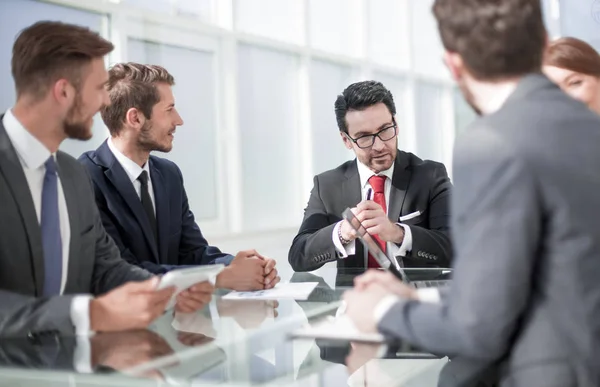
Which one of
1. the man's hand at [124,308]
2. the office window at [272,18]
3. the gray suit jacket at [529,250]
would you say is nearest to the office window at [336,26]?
the office window at [272,18]

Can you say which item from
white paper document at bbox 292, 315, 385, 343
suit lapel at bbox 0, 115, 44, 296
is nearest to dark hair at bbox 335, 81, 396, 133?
suit lapel at bbox 0, 115, 44, 296

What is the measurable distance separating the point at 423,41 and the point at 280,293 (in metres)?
8.29

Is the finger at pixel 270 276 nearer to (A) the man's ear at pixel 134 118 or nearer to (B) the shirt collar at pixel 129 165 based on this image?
(B) the shirt collar at pixel 129 165

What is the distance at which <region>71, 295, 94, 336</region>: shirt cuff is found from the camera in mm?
1904

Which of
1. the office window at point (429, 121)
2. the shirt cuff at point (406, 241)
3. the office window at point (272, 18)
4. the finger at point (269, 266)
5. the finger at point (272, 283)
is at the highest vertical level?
the office window at point (272, 18)

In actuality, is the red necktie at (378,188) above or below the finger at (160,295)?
above

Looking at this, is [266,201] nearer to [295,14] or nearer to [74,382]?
[295,14]

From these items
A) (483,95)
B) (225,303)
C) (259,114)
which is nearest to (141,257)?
(225,303)

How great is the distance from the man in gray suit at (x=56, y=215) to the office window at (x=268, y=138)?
378 cm

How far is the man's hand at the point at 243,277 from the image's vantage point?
2754 millimetres

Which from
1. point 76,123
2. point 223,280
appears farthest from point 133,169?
point 76,123

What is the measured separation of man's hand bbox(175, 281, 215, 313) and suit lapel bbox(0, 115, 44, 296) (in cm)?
46

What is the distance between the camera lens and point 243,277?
9.07ft

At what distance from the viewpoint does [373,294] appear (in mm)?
1397
